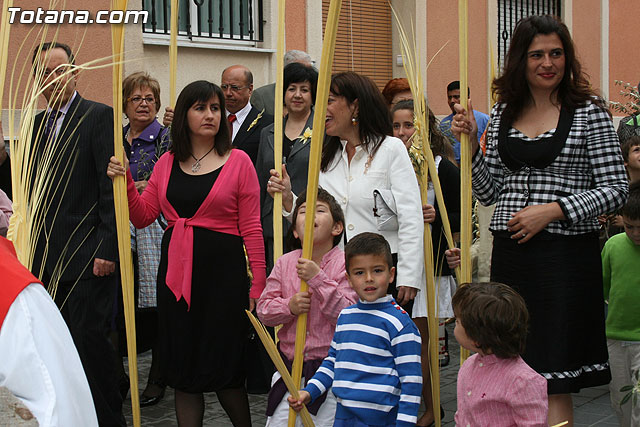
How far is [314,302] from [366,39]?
8169 millimetres

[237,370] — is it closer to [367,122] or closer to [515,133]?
[367,122]

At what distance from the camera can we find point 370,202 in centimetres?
396

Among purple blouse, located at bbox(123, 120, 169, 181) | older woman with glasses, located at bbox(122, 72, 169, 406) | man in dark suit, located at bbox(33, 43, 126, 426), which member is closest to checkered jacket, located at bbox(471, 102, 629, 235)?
man in dark suit, located at bbox(33, 43, 126, 426)

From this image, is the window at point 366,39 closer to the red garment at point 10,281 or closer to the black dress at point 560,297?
the black dress at point 560,297

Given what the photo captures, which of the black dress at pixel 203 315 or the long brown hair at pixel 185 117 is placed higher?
the long brown hair at pixel 185 117

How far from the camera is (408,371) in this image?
322cm

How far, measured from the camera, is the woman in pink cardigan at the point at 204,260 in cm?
397

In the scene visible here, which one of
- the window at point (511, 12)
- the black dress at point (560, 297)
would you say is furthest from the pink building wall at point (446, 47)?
the black dress at point (560, 297)

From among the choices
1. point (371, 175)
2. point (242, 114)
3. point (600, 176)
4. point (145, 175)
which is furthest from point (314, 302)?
point (242, 114)

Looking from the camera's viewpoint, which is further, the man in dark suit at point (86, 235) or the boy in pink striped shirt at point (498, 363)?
the man in dark suit at point (86, 235)

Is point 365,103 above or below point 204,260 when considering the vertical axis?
above

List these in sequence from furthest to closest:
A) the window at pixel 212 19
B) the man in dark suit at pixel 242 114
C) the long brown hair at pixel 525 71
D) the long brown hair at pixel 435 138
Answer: the window at pixel 212 19, the man in dark suit at pixel 242 114, the long brown hair at pixel 435 138, the long brown hair at pixel 525 71

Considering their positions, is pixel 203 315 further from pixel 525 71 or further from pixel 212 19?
pixel 212 19

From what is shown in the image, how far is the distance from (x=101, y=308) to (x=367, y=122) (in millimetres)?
1645
